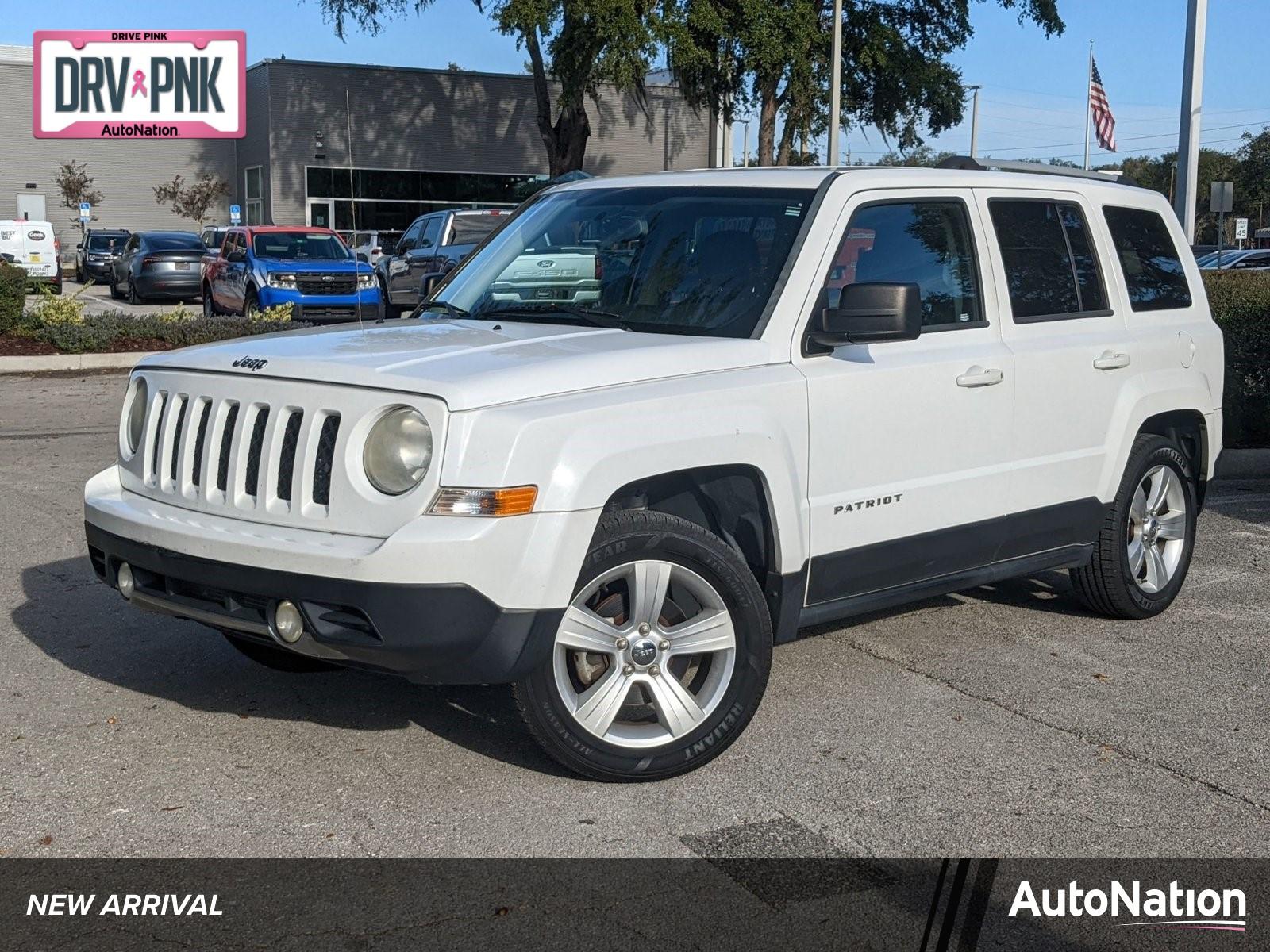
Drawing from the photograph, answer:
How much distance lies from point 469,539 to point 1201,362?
422cm

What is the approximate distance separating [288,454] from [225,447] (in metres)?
0.33

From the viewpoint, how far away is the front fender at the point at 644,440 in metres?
4.25

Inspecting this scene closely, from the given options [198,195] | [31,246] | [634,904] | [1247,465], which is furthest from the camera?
[198,195]

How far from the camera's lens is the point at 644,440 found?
454 cm

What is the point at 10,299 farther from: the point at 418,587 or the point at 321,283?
the point at 418,587

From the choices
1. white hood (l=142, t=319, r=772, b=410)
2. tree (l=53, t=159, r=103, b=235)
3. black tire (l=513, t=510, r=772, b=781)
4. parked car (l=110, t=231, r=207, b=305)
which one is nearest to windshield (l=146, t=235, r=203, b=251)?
parked car (l=110, t=231, r=207, b=305)

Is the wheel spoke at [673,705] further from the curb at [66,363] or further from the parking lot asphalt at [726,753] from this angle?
the curb at [66,363]

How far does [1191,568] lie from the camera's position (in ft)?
26.6

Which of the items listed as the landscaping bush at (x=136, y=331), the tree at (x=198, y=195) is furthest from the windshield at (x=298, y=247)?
the tree at (x=198, y=195)

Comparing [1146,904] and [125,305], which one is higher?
[125,305]

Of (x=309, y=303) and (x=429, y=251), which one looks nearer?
(x=309, y=303)

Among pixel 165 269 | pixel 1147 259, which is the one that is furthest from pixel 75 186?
pixel 1147 259

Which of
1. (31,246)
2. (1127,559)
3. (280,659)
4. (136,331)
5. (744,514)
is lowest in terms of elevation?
(280,659)

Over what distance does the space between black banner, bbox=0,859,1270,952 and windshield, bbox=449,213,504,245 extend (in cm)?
2267
